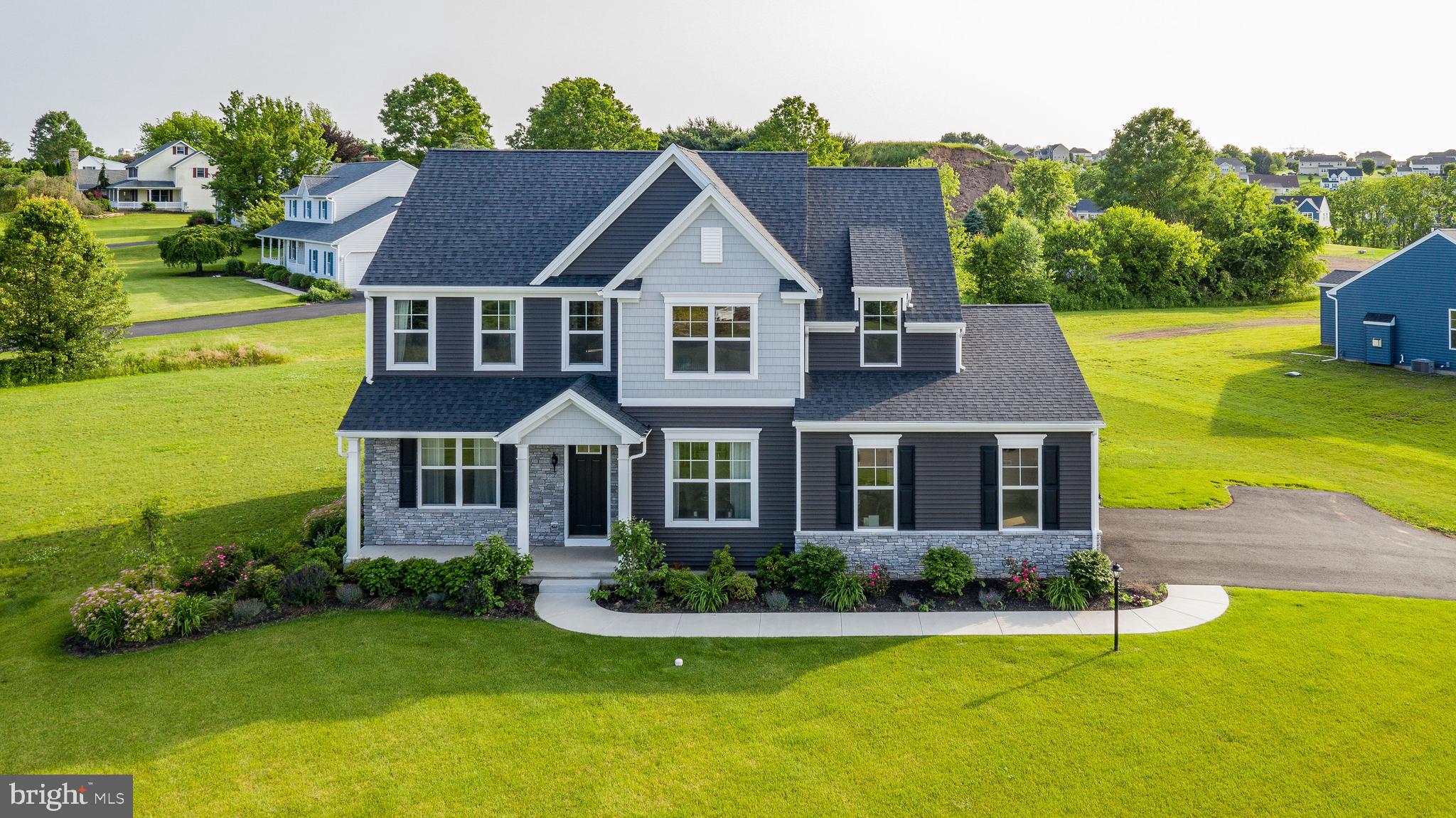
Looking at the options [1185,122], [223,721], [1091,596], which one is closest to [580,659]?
[223,721]

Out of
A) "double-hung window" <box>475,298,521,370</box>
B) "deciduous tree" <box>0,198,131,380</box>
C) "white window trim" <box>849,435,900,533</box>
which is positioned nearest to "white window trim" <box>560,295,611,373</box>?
"double-hung window" <box>475,298,521,370</box>

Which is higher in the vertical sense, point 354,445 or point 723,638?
point 354,445

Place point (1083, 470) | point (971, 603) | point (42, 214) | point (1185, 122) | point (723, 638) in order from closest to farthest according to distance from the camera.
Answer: point (723, 638) < point (971, 603) < point (1083, 470) < point (42, 214) < point (1185, 122)

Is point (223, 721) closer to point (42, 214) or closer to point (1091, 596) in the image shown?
point (1091, 596)

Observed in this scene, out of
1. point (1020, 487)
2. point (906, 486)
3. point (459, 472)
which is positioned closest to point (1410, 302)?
point (1020, 487)

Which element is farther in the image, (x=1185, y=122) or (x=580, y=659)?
(x=1185, y=122)

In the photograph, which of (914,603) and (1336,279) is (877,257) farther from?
(1336,279)

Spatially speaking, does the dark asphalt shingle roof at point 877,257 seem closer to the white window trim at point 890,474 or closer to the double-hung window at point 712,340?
the double-hung window at point 712,340

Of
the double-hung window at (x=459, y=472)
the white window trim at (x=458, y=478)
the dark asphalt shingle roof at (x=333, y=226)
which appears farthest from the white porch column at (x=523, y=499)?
the dark asphalt shingle roof at (x=333, y=226)
